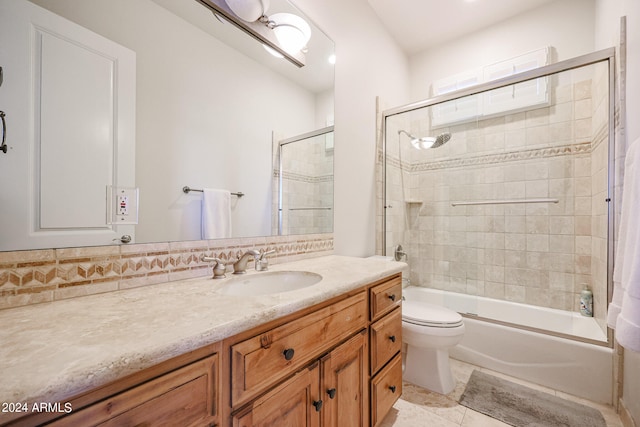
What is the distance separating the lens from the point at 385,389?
125 centimetres

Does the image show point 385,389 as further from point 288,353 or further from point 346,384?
point 288,353

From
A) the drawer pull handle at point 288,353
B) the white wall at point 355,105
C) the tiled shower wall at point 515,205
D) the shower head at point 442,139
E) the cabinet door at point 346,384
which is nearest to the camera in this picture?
the drawer pull handle at point 288,353

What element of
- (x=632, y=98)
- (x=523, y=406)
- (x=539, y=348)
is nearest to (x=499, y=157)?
(x=632, y=98)

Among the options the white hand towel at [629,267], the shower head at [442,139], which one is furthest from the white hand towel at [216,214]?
the shower head at [442,139]

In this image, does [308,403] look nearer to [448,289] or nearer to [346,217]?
[346,217]

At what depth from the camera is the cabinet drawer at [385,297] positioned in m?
1.15

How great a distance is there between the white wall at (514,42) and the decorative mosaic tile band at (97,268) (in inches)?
108

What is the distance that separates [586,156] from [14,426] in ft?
9.61

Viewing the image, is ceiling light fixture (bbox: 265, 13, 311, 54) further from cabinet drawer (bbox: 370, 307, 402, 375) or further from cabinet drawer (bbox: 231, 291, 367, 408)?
cabinet drawer (bbox: 370, 307, 402, 375)

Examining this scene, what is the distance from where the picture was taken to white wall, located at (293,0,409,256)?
Answer: 1.80 m

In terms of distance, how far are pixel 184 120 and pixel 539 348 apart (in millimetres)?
2407

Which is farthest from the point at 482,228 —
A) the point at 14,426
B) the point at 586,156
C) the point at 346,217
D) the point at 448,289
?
the point at 14,426

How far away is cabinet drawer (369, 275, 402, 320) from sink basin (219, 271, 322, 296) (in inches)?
10.1

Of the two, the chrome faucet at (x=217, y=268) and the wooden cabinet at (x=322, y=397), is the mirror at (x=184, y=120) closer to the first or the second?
the chrome faucet at (x=217, y=268)
